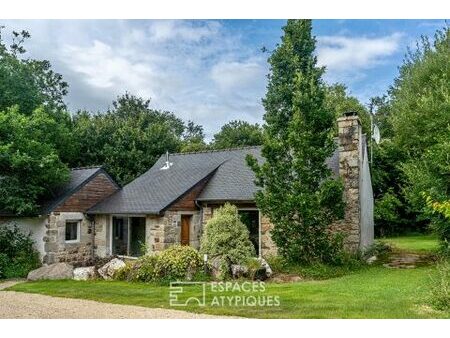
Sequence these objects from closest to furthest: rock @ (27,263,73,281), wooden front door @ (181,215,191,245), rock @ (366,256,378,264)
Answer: rock @ (27,263,73,281) < rock @ (366,256,378,264) < wooden front door @ (181,215,191,245)

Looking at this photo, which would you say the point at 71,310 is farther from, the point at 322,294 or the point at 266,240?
the point at 266,240

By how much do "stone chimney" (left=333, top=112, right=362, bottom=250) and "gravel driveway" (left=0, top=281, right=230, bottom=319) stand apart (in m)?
7.82

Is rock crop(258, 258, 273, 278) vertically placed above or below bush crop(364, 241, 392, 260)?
below

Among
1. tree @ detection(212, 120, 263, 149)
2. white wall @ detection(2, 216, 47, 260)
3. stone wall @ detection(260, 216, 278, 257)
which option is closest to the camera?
stone wall @ detection(260, 216, 278, 257)

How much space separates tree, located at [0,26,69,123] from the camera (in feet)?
72.5

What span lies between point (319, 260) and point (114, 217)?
336 inches

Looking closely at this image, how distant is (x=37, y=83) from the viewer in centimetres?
2573

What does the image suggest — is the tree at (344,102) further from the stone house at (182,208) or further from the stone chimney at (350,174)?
the stone chimney at (350,174)

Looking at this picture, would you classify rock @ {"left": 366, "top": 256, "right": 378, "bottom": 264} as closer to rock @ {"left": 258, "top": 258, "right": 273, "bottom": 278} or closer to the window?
rock @ {"left": 258, "top": 258, "right": 273, "bottom": 278}

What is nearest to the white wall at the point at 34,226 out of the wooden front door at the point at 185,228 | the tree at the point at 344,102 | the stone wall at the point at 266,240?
the wooden front door at the point at 185,228

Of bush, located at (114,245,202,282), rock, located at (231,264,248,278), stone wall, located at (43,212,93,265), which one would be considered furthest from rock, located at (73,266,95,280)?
rock, located at (231,264,248,278)

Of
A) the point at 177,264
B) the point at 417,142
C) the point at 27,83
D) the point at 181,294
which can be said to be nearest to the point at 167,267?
the point at 177,264

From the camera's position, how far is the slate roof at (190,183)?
16.8 meters
